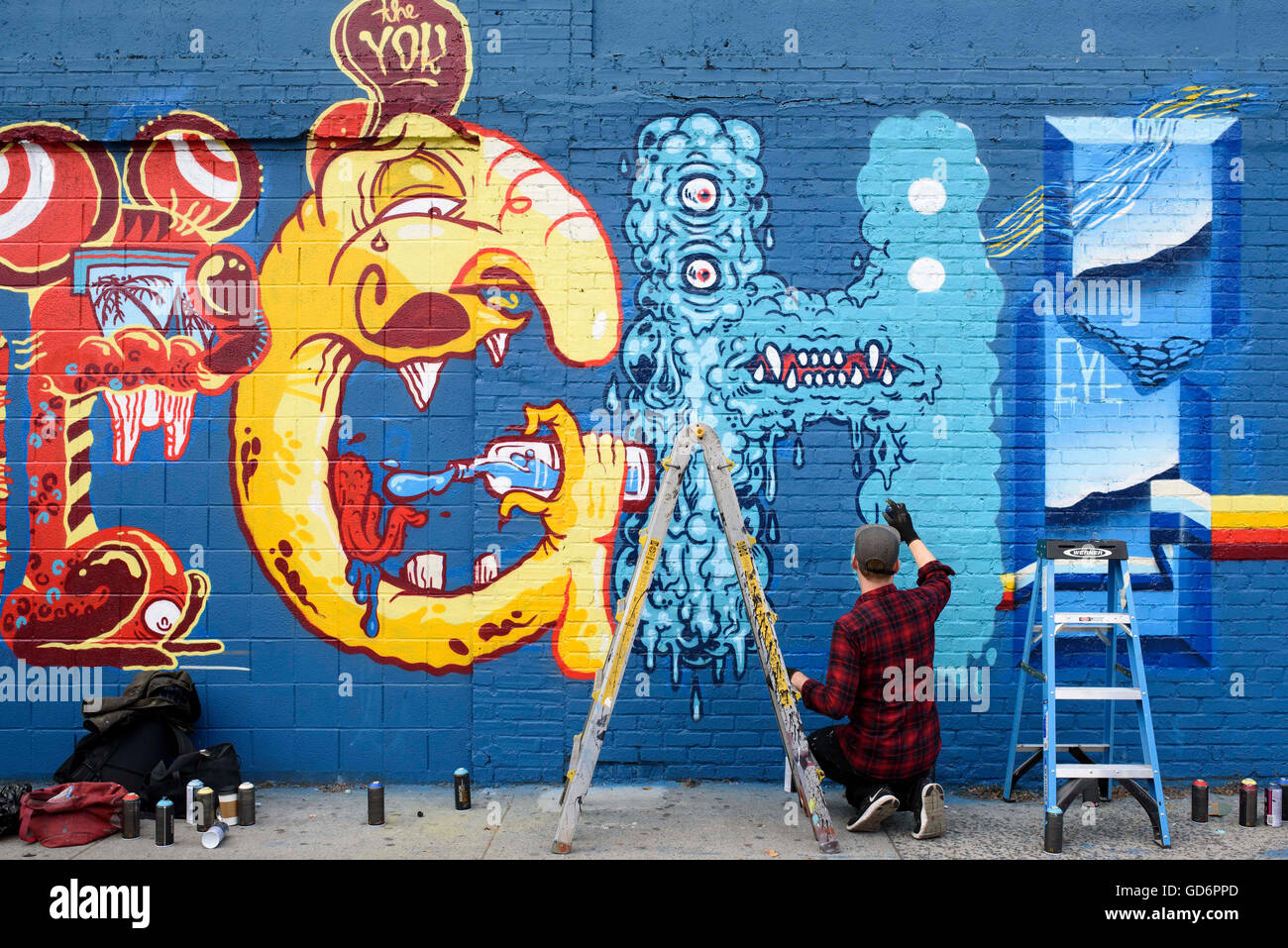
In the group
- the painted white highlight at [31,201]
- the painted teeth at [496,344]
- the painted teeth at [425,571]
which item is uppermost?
the painted white highlight at [31,201]

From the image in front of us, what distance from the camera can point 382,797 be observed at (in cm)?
510

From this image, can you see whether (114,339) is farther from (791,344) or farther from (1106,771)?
(1106,771)

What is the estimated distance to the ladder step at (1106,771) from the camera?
4715 mm

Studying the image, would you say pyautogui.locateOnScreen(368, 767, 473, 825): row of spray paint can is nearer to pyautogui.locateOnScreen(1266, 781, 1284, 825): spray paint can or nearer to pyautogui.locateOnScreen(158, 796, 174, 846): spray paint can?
pyautogui.locateOnScreen(158, 796, 174, 846): spray paint can

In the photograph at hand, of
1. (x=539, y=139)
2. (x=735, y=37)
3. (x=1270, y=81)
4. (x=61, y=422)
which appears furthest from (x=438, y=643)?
(x=1270, y=81)

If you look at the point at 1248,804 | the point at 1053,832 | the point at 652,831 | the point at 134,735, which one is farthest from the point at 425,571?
the point at 1248,804

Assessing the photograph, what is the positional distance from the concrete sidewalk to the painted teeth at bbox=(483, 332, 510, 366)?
2.57 meters

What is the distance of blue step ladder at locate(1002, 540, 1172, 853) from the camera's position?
15.6 ft

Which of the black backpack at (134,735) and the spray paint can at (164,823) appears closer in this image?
the spray paint can at (164,823)

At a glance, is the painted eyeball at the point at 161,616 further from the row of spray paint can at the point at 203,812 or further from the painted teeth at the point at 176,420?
the row of spray paint can at the point at 203,812

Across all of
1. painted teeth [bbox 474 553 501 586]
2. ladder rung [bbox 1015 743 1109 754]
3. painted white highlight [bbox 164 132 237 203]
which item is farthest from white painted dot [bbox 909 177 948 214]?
painted white highlight [bbox 164 132 237 203]

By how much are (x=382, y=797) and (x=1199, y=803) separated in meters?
4.36

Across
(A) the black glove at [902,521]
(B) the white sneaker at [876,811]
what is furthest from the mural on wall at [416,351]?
(B) the white sneaker at [876,811]

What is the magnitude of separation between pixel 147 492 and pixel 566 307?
9.21 ft
